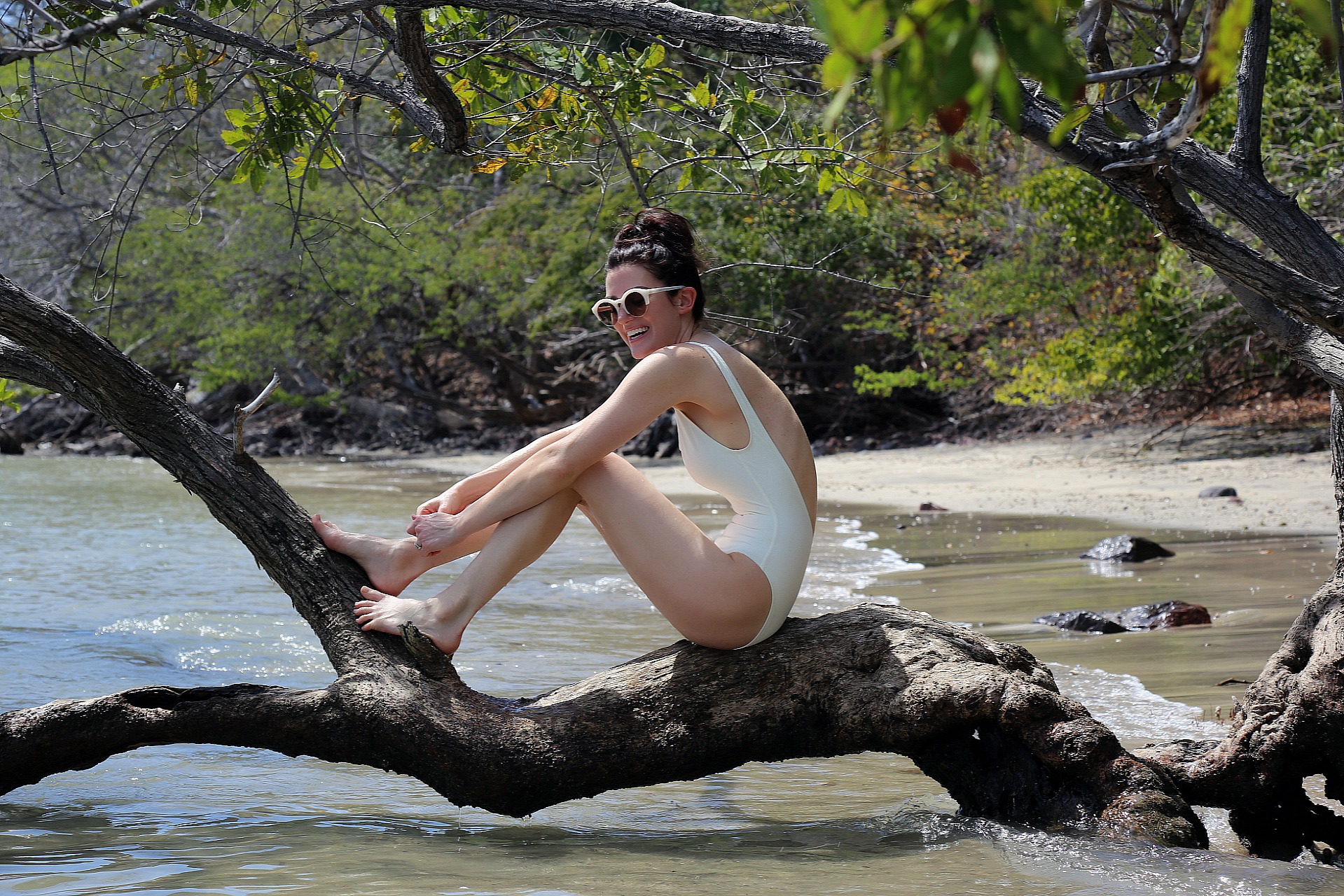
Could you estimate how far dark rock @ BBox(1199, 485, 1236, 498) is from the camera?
9.83 metres

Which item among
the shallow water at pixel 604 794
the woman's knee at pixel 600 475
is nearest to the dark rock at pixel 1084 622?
the shallow water at pixel 604 794

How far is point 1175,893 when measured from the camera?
2508 mm

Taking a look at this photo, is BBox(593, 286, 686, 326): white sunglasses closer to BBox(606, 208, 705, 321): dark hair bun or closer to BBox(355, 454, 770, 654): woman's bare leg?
BBox(606, 208, 705, 321): dark hair bun

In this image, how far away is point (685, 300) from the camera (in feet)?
10.9

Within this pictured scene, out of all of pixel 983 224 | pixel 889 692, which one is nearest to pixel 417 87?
pixel 889 692

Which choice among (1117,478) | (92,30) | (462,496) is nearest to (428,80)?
(462,496)

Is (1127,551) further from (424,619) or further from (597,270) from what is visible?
(424,619)

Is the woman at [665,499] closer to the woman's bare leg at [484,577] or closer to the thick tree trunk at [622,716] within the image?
the woman's bare leg at [484,577]

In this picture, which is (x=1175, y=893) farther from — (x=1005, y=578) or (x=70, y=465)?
(x=70, y=465)

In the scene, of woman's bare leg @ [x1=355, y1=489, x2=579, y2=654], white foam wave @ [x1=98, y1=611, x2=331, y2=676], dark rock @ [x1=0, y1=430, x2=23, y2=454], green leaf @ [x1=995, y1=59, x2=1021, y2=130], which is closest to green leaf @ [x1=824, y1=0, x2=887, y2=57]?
green leaf @ [x1=995, y1=59, x2=1021, y2=130]

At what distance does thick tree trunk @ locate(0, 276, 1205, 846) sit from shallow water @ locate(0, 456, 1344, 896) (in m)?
0.16

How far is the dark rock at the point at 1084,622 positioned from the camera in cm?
550

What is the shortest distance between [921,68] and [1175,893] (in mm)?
1945

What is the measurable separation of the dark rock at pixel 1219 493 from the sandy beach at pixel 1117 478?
0.24 ft
